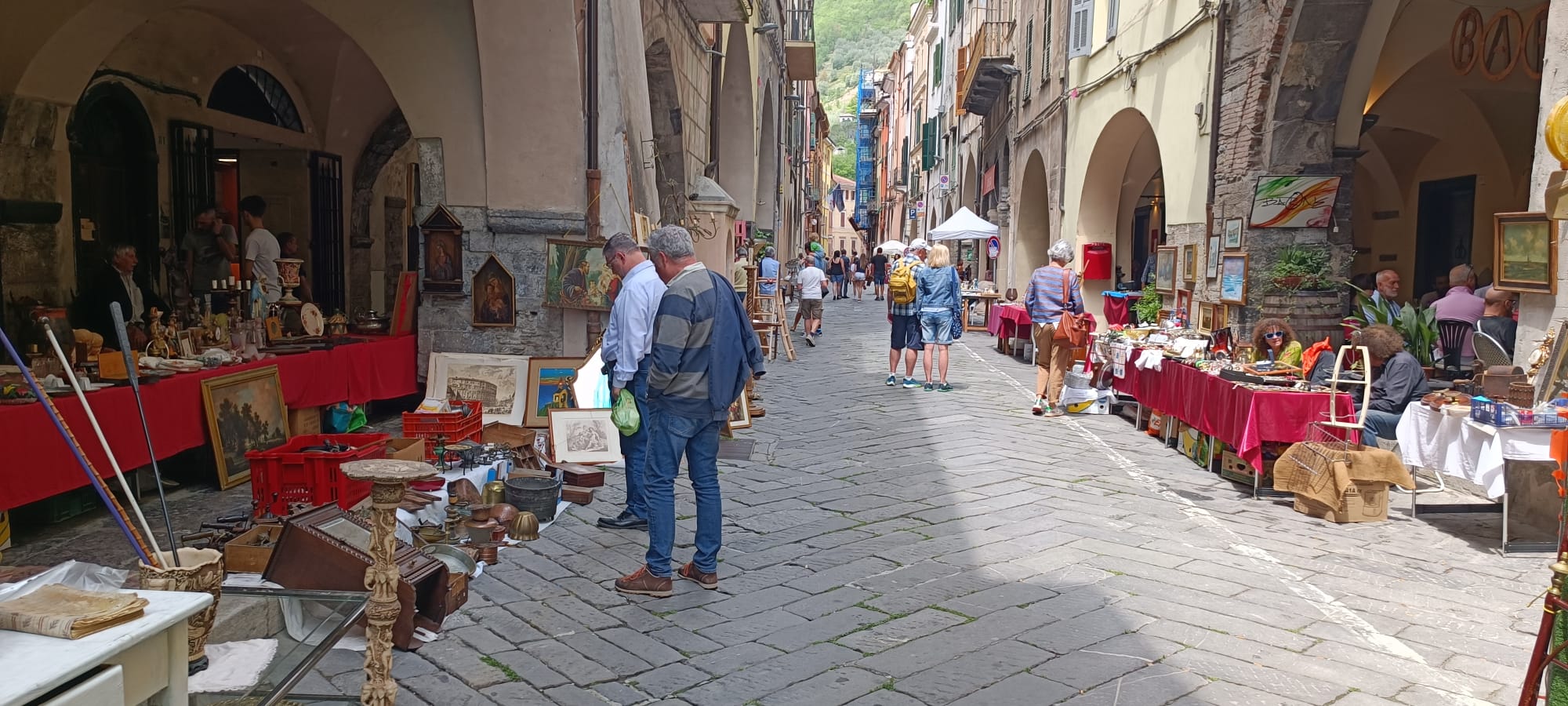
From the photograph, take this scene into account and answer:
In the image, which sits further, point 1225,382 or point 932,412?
point 932,412

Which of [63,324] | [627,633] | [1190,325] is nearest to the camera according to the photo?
[627,633]

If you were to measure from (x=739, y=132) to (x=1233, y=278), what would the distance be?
1126 cm

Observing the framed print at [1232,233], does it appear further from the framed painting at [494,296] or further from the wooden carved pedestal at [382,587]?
the wooden carved pedestal at [382,587]

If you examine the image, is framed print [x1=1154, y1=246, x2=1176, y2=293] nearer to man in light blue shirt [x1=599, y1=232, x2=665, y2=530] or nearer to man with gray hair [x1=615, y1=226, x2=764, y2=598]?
man in light blue shirt [x1=599, y1=232, x2=665, y2=530]

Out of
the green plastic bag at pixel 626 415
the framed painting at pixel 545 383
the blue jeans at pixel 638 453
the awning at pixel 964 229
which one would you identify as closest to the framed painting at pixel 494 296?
the framed painting at pixel 545 383

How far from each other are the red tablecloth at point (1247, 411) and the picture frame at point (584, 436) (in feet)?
13.2

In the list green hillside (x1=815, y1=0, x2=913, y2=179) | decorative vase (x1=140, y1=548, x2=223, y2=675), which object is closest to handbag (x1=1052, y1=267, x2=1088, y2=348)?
decorative vase (x1=140, y1=548, x2=223, y2=675)

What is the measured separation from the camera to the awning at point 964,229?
63.4 feet

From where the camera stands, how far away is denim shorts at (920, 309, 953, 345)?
1059 centimetres

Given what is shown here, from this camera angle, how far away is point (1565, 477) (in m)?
3.16

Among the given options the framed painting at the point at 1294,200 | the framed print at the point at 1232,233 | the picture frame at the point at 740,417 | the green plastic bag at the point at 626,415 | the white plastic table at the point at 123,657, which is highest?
the framed painting at the point at 1294,200

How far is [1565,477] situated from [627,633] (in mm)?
3164

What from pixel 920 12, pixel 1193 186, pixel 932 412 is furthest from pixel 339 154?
pixel 920 12

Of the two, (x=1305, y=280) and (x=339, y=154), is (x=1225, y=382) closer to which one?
(x=1305, y=280)
